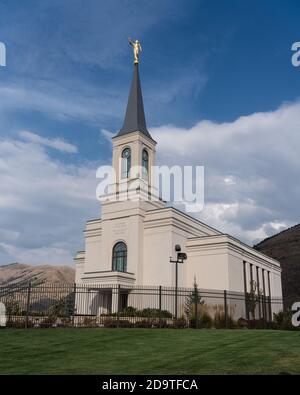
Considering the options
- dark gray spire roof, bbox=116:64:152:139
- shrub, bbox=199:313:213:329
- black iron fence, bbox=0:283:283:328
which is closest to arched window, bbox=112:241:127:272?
black iron fence, bbox=0:283:283:328

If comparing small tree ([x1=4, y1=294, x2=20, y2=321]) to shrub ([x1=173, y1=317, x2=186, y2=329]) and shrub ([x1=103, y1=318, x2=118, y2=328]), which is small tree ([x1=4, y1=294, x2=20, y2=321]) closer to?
shrub ([x1=103, y1=318, x2=118, y2=328])

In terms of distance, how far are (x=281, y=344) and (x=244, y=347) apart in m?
1.41

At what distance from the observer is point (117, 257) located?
3538 cm

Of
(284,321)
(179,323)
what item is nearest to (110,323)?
(179,323)

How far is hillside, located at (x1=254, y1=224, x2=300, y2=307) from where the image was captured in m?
59.4

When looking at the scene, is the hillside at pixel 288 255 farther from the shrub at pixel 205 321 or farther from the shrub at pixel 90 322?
the shrub at pixel 90 322

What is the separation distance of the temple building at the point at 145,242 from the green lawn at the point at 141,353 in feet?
53.1

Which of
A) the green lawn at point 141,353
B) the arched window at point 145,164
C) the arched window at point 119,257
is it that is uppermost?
the arched window at point 145,164

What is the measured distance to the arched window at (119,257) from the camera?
34875 millimetres

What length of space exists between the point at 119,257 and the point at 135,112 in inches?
526

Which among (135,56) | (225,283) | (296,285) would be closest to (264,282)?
(225,283)

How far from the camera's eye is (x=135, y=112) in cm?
4006

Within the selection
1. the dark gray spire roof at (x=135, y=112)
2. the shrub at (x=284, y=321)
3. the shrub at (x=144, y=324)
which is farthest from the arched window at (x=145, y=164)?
the shrub at (x=144, y=324)
